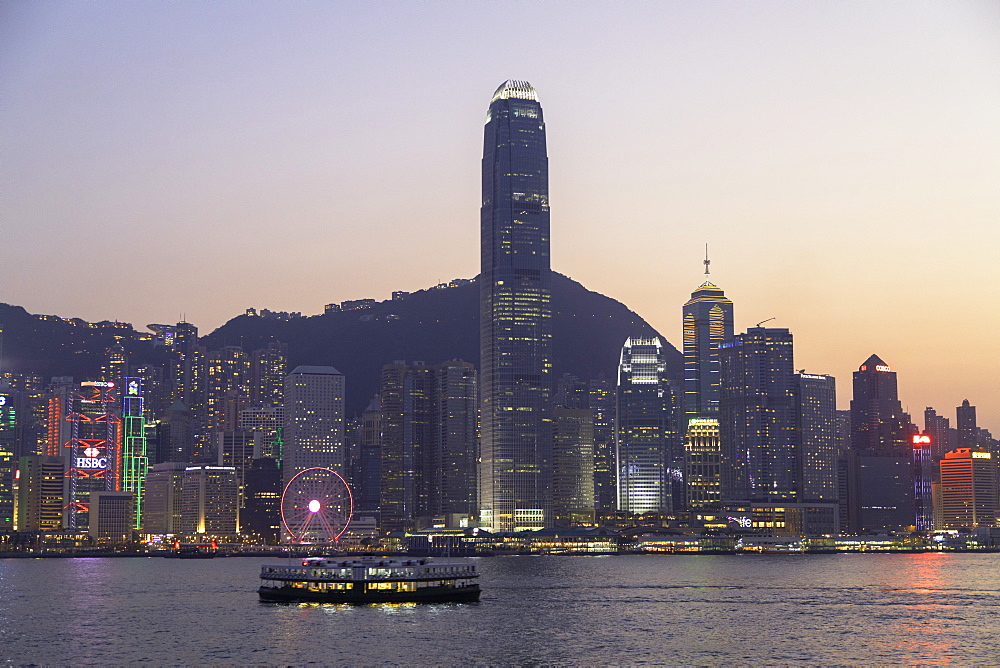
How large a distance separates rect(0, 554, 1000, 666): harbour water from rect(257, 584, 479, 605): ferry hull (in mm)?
1141

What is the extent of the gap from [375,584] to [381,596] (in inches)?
87.2

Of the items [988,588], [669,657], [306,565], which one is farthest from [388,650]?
[988,588]

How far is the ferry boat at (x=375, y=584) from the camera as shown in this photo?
444 feet

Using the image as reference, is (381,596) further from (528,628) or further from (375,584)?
(528,628)

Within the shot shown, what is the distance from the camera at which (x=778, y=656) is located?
100188 mm

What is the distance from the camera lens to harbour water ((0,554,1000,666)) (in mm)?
100000

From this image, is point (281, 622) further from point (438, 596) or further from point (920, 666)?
point (920, 666)

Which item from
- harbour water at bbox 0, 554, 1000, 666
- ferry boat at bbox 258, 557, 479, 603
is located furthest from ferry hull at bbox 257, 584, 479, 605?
harbour water at bbox 0, 554, 1000, 666

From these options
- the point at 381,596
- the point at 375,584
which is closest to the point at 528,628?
the point at 381,596

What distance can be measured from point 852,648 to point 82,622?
71938 millimetres

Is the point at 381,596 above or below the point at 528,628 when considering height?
above

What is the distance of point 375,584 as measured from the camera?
136875 mm

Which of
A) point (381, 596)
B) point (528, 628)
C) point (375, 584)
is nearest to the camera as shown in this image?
point (528, 628)

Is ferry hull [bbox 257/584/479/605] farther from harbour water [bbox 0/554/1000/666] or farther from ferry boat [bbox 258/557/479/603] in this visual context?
harbour water [bbox 0/554/1000/666]
